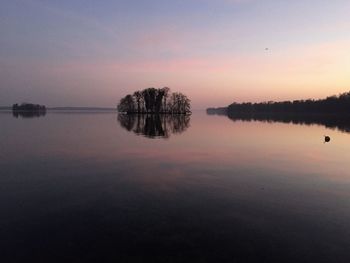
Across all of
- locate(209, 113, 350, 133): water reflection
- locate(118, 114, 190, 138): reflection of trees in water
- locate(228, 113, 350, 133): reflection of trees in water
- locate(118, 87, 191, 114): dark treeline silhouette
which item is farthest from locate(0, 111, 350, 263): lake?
locate(118, 87, 191, 114): dark treeline silhouette

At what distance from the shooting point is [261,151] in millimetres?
29484

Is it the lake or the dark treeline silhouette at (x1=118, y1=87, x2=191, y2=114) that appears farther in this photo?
the dark treeline silhouette at (x1=118, y1=87, x2=191, y2=114)

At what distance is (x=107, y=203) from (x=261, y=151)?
19283 mm

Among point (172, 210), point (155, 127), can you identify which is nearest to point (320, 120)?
point (155, 127)

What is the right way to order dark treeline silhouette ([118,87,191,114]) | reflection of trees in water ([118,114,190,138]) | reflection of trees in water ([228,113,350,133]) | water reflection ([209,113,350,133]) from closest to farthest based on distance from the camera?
reflection of trees in water ([118,114,190,138]) → water reflection ([209,113,350,133]) → reflection of trees in water ([228,113,350,133]) → dark treeline silhouette ([118,87,191,114])

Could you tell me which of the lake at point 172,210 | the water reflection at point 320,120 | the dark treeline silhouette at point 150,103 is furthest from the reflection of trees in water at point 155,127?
the dark treeline silhouette at point 150,103

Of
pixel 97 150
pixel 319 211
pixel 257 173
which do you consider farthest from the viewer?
pixel 97 150

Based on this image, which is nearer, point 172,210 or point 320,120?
point 172,210

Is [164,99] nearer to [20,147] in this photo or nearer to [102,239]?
[20,147]

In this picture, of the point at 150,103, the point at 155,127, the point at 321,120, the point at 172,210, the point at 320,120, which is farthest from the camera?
the point at 150,103

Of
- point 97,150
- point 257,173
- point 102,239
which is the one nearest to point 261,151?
point 257,173

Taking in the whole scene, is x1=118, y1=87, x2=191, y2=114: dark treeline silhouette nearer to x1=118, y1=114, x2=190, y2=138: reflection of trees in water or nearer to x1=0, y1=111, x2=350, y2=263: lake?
x1=118, y1=114, x2=190, y2=138: reflection of trees in water

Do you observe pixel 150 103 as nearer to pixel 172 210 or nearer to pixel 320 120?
pixel 320 120

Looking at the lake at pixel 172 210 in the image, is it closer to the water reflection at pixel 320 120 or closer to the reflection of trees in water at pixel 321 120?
the water reflection at pixel 320 120
